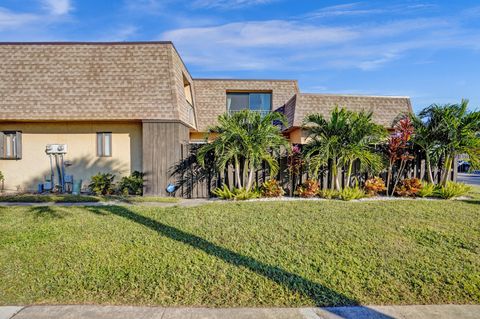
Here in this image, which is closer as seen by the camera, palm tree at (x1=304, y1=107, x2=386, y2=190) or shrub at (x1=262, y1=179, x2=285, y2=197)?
palm tree at (x1=304, y1=107, x2=386, y2=190)

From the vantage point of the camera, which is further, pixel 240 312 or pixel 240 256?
pixel 240 256

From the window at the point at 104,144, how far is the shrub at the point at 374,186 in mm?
8746

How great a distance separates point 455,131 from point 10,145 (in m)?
14.8

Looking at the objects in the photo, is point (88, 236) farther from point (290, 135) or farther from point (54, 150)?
point (290, 135)

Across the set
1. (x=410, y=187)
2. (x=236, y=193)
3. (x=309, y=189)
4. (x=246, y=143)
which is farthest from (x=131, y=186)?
(x=410, y=187)

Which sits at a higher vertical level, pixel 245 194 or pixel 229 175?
pixel 229 175

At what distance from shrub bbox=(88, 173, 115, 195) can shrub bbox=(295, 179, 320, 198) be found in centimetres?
630

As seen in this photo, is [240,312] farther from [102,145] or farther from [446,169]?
[102,145]

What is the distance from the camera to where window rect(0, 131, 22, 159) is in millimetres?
10296

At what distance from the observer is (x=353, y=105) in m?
15.7

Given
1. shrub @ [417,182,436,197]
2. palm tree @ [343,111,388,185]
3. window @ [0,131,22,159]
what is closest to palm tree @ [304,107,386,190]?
palm tree @ [343,111,388,185]

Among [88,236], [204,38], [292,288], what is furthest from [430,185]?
[204,38]

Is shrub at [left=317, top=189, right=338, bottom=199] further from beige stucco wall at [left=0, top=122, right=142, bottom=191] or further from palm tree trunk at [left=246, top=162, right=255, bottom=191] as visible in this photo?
beige stucco wall at [left=0, top=122, right=142, bottom=191]

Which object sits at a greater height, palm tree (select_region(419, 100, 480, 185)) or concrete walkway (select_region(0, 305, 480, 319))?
palm tree (select_region(419, 100, 480, 185))
